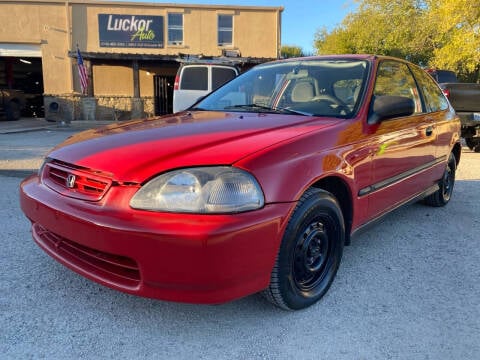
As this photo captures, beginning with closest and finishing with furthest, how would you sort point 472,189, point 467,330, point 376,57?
point 467,330, point 376,57, point 472,189

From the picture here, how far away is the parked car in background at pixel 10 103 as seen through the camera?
57.1 feet

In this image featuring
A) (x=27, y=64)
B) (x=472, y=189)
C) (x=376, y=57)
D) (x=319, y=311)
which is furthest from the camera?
(x=27, y=64)

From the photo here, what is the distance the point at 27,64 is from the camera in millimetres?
23688

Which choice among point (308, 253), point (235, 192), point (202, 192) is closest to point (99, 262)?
point (202, 192)

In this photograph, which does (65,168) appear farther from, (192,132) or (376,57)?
(376,57)

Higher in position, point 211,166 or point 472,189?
point 211,166

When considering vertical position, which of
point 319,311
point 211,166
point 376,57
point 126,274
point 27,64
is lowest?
point 319,311

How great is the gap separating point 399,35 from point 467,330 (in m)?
20.1

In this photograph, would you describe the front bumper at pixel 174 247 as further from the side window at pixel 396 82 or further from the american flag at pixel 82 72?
the american flag at pixel 82 72

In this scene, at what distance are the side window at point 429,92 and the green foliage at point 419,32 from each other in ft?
32.6

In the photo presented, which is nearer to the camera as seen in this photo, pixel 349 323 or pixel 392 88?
pixel 349 323

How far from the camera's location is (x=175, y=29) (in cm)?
1870

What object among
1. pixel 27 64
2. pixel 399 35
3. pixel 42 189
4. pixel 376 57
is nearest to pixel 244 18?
pixel 399 35

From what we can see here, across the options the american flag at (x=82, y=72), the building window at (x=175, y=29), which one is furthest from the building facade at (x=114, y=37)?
the american flag at (x=82, y=72)
